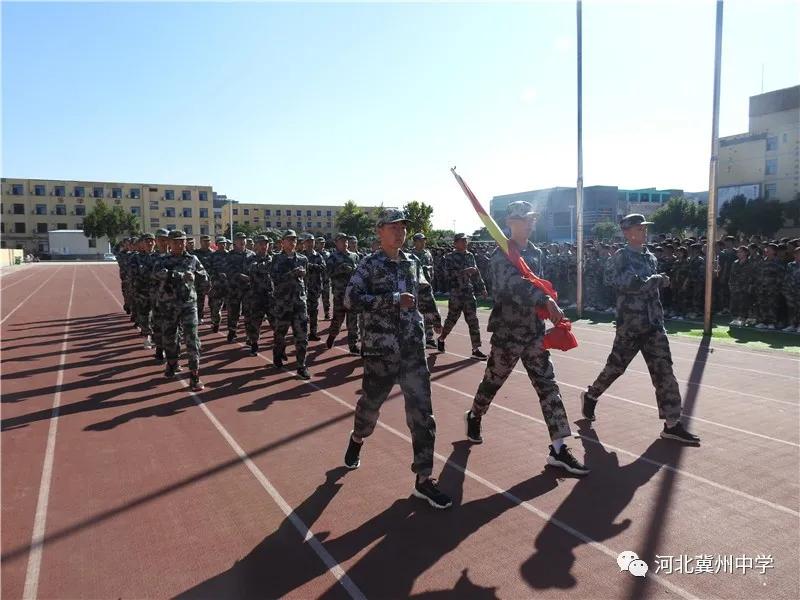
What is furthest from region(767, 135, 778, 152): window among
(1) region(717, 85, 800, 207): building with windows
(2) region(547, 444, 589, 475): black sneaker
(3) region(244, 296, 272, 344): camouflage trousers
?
(2) region(547, 444, 589, 475): black sneaker

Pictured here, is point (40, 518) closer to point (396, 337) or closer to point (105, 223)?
point (396, 337)

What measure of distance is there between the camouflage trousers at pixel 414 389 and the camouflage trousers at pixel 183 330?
4289 mm

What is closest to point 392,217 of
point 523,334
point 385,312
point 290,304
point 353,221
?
point 385,312

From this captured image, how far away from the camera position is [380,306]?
4.42 m

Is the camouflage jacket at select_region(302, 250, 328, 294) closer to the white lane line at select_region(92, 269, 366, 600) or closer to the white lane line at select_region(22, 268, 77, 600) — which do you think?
the white lane line at select_region(22, 268, 77, 600)

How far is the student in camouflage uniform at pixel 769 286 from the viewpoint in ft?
44.5

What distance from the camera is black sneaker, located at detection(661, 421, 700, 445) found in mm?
5742

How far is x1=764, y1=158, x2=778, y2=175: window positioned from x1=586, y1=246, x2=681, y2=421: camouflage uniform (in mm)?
65005

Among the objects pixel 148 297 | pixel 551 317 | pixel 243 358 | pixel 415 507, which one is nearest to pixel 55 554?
pixel 415 507

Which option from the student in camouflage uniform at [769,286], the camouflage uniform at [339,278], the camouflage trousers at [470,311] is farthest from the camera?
the student in camouflage uniform at [769,286]

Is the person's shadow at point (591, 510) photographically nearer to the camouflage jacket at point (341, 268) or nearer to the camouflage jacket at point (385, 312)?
the camouflage jacket at point (385, 312)

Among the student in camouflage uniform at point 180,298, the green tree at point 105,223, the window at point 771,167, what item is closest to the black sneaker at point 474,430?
the student in camouflage uniform at point 180,298

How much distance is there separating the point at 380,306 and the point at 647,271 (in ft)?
10.1

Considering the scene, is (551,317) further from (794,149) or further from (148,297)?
(794,149)
